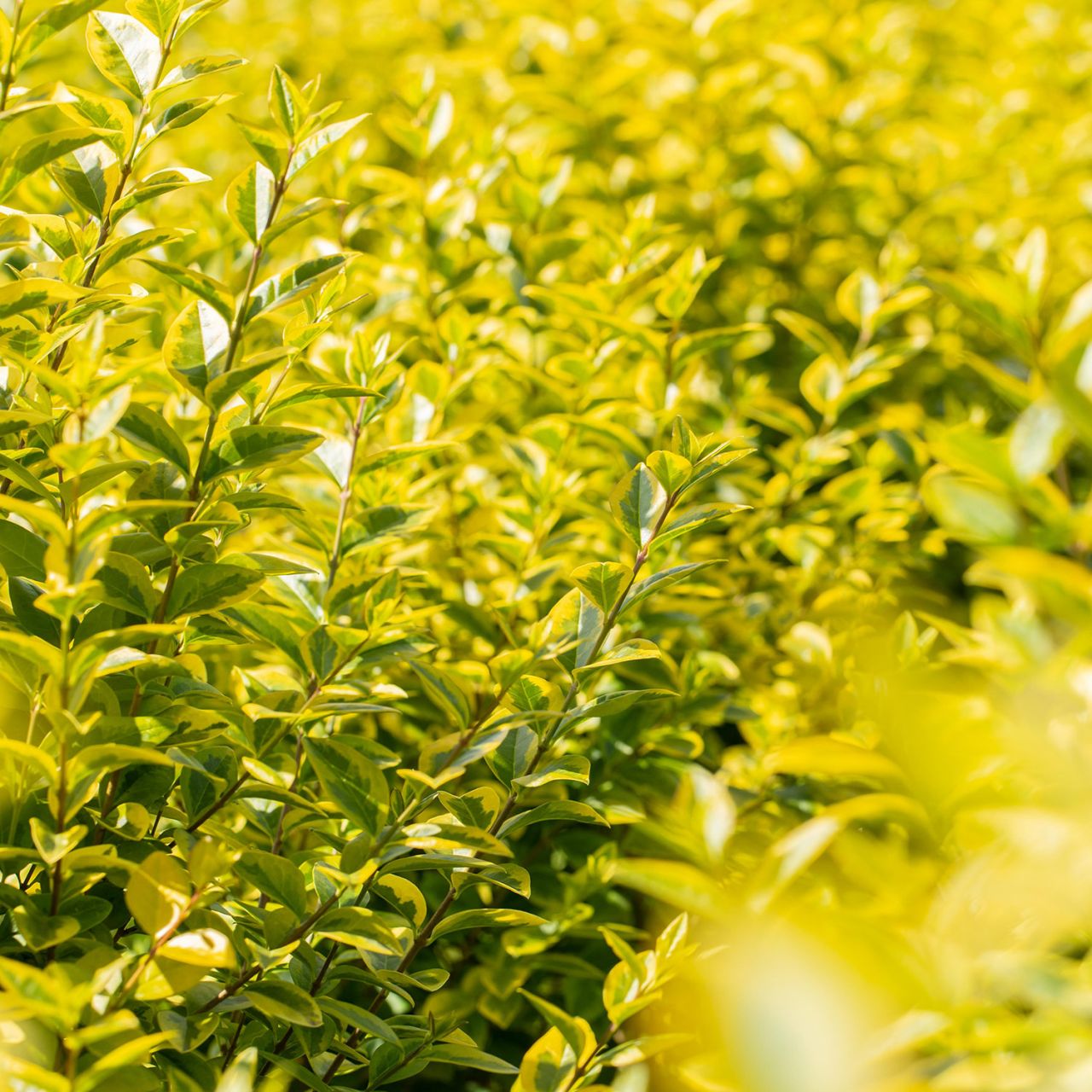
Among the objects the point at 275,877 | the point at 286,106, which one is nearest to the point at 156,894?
the point at 275,877

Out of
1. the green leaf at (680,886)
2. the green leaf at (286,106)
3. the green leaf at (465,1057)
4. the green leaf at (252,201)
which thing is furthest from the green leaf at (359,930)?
the green leaf at (286,106)

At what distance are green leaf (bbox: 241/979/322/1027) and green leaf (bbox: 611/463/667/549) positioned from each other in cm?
62

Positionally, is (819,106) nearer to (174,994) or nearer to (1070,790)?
(1070,790)

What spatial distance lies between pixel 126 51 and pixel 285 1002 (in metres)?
1.17

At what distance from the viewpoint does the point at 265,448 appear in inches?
47.7

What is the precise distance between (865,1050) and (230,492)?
0.91 metres

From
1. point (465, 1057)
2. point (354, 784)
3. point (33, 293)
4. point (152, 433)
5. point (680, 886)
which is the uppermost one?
point (33, 293)

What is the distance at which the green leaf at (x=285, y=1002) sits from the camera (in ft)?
3.57

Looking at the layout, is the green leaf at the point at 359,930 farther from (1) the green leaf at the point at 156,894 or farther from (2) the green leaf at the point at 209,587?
(2) the green leaf at the point at 209,587

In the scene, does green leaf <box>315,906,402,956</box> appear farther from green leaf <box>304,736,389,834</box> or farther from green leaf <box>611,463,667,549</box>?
green leaf <box>611,463,667,549</box>

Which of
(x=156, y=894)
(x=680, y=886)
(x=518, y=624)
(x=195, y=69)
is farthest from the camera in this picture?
(x=518, y=624)

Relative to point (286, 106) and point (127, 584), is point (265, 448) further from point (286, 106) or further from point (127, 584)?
point (286, 106)

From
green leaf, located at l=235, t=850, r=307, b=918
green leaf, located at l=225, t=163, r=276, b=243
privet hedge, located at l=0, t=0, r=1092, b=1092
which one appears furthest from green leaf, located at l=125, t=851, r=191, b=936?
green leaf, located at l=225, t=163, r=276, b=243

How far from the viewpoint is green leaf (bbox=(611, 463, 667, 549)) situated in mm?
1287
